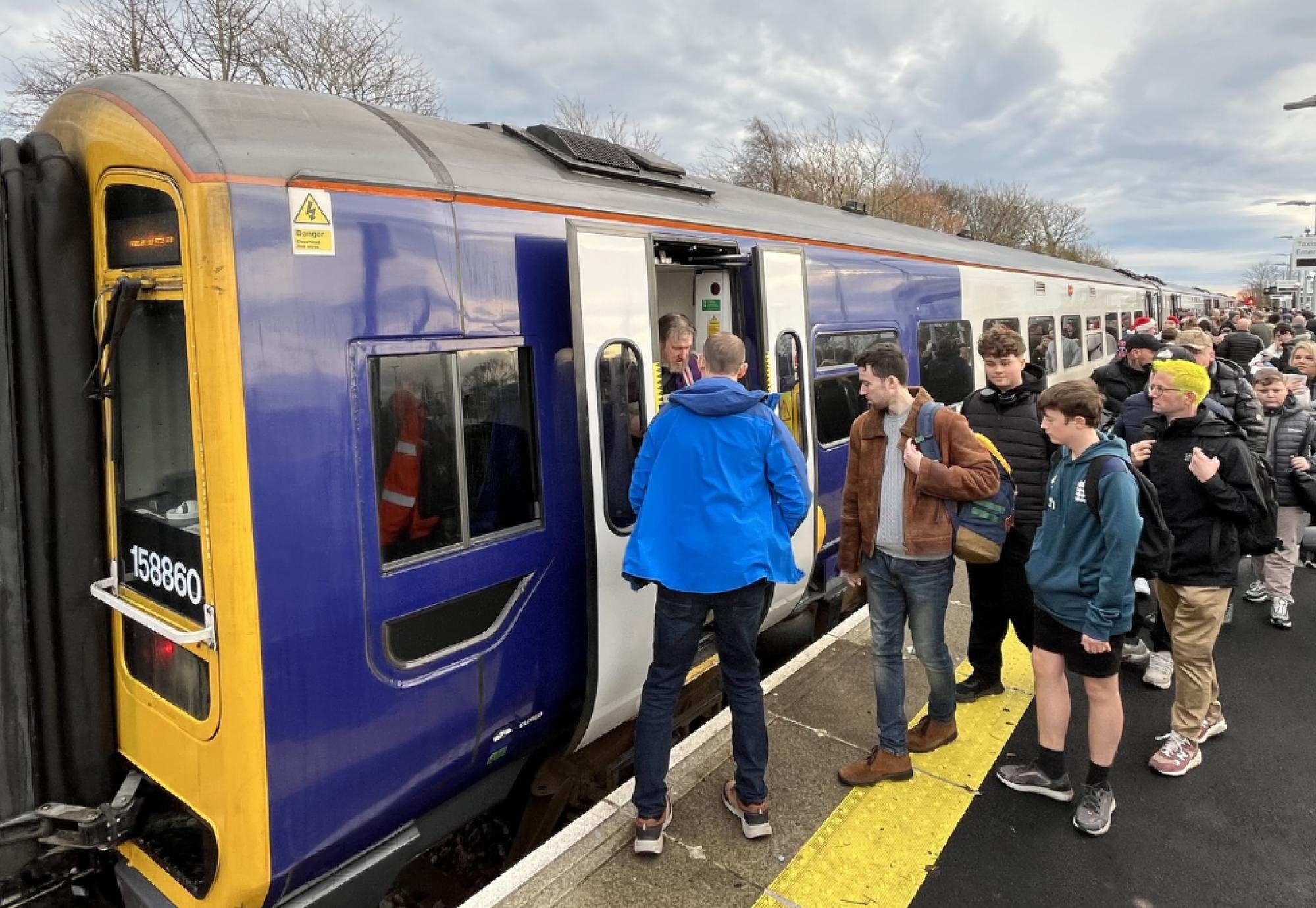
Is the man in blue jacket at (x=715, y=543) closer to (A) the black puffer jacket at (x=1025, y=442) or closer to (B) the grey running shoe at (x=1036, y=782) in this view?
(B) the grey running shoe at (x=1036, y=782)

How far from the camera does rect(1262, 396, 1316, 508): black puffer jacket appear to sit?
4707 mm

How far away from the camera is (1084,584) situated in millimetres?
2918

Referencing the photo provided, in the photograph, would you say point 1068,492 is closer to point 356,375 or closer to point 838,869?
point 838,869

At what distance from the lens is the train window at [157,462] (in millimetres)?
2324

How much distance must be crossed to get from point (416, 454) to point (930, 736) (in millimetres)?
2553

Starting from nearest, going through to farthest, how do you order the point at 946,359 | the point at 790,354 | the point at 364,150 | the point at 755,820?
the point at 364,150, the point at 755,820, the point at 790,354, the point at 946,359

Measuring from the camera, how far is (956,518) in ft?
10.6

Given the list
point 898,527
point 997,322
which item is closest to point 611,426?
point 898,527

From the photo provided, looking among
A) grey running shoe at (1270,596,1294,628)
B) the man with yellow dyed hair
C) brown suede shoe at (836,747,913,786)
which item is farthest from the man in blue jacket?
grey running shoe at (1270,596,1294,628)

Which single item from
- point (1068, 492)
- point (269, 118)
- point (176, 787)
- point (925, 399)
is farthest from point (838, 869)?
point (269, 118)

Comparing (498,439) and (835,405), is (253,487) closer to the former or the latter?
(498,439)

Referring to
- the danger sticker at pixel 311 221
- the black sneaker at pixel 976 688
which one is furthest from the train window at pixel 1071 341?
the danger sticker at pixel 311 221

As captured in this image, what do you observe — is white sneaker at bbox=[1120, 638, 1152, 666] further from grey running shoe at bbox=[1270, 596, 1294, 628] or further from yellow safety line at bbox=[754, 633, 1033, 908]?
grey running shoe at bbox=[1270, 596, 1294, 628]

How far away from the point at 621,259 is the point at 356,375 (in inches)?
45.6
